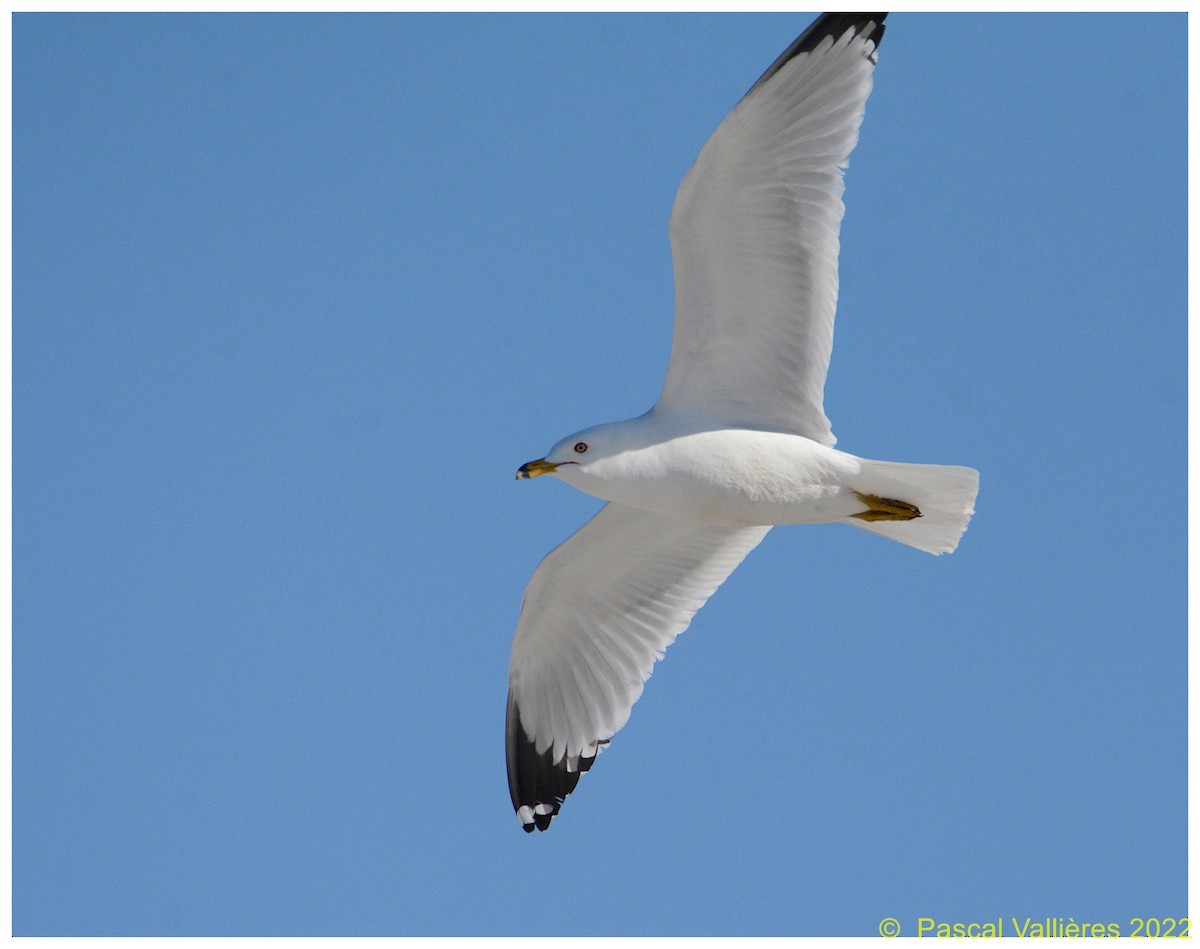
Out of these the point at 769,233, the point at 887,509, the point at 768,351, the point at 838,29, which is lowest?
the point at 887,509

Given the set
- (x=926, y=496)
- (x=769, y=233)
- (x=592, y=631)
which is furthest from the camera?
(x=592, y=631)

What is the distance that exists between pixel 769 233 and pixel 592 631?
7.32 feet

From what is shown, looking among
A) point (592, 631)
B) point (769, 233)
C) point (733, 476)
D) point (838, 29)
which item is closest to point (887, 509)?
point (733, 476)

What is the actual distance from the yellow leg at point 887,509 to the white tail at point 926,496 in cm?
2

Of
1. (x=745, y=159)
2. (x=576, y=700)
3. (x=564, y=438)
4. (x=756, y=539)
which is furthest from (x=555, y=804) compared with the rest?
(x=745, y=159)

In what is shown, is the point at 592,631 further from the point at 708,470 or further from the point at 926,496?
the point at 926,496

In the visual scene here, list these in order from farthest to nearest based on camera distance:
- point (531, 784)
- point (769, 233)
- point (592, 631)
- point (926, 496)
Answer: point (531, 784) < point (592, 631) < point (926, 496) < point (769, 233)

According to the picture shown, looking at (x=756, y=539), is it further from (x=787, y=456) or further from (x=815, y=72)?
(x=815, y=72)

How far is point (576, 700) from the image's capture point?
8.30 m

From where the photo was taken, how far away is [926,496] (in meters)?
7.19

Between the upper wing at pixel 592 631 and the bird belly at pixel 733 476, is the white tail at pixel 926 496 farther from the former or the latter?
the upper wing at pixel 592 631

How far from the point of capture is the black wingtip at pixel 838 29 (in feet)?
22.9

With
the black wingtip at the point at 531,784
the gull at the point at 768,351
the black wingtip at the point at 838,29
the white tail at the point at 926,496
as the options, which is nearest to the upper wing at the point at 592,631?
the black wingtip at the point at 531,784

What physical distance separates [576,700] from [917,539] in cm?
191
